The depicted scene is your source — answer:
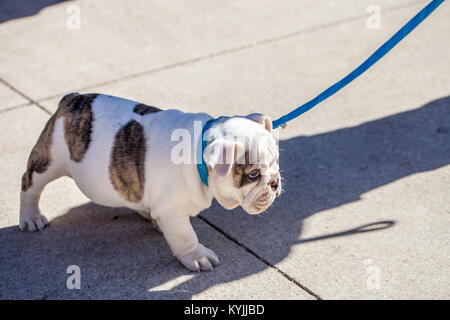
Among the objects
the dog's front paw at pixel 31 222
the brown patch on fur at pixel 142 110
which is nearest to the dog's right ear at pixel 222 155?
the brown patch on fur at pixel 142 110

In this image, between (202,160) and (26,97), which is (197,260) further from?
(26,97)

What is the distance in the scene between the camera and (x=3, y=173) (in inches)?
187

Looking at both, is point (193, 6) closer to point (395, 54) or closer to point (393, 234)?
point (395, 54)

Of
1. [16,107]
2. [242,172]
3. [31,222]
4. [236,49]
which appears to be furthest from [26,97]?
[242,172]

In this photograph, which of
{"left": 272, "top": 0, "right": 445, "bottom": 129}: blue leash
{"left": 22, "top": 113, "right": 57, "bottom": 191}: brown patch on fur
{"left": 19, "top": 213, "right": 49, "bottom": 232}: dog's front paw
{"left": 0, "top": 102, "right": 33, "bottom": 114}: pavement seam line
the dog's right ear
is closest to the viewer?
the dog's right ear

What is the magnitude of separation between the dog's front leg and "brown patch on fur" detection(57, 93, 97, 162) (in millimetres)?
654

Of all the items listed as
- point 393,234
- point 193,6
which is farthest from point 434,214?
point 193,6

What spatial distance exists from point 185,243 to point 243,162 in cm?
75

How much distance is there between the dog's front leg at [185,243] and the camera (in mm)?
3627

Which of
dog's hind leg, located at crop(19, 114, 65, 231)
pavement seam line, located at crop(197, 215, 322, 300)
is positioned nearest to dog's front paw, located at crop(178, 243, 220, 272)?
pavement seam line, located at crop(197, 215, 322, 300)

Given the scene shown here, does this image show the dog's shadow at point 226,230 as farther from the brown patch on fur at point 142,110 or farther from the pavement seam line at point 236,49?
the pavement seam line at point 236,49

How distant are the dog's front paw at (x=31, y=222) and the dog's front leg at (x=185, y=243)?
0.93 metres

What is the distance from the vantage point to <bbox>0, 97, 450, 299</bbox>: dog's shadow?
3.67 metres

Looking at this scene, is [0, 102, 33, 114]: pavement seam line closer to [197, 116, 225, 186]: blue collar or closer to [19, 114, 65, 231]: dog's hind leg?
[19, 114, 65, 231]: dog's hind leg
